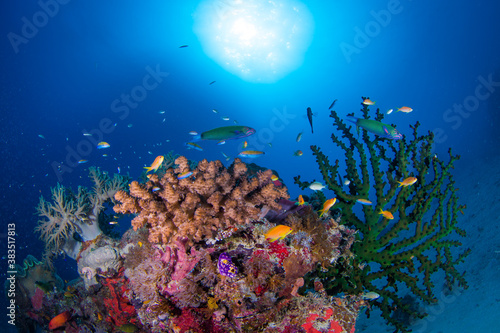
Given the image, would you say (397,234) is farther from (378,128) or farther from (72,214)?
(72,214)

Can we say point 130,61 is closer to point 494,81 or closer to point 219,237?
point 219,237

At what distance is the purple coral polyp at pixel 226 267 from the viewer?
8.64 feet

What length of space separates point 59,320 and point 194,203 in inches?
190

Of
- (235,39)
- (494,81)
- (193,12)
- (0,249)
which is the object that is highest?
(235,39)

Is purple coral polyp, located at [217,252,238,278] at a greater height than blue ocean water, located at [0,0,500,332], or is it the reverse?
blue ocean water, located at [0,0,500,332]

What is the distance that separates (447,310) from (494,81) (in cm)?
3510

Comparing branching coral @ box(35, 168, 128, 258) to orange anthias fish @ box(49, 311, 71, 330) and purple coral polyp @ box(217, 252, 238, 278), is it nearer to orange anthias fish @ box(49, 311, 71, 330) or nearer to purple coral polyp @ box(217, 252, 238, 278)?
orange anthias fish @ box(49, 311, 71, 330)

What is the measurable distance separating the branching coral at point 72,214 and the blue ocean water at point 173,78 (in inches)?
857

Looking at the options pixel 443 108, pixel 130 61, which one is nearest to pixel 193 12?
pixel 130 61

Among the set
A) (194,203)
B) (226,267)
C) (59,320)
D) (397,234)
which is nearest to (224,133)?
(194,203)

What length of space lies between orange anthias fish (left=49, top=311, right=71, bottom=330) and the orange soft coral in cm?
387

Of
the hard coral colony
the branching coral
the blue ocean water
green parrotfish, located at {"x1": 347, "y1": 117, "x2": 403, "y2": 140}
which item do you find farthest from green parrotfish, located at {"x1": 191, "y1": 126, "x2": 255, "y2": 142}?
the blue ocean water

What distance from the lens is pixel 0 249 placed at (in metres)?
23.6

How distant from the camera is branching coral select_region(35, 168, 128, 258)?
5.71 meters
